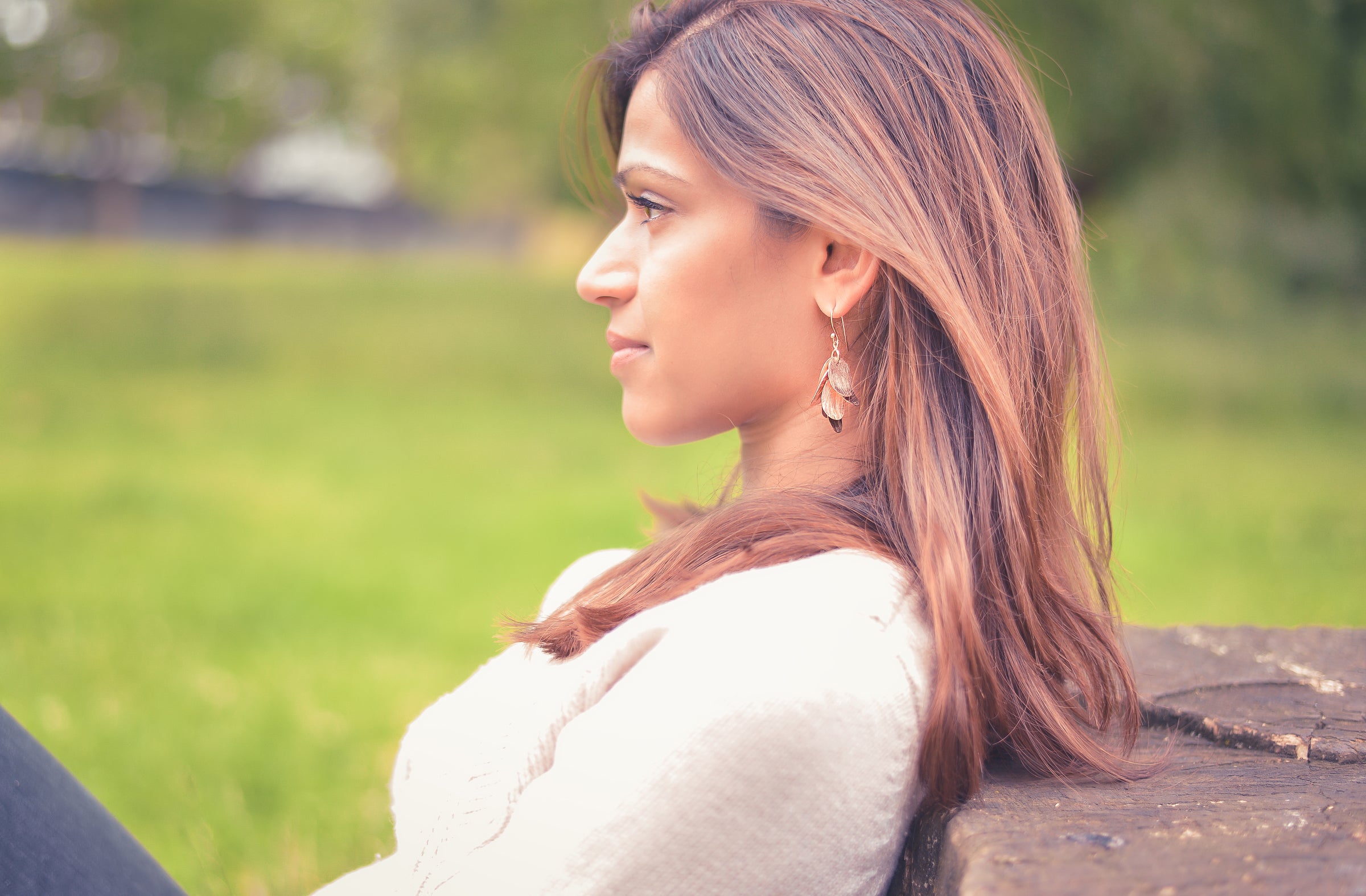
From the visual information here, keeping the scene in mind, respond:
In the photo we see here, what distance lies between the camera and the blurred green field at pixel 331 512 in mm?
3631

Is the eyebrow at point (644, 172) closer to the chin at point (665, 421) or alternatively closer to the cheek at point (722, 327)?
the cheek at point (722, 327)

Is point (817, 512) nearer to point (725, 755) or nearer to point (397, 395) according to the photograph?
point (725, 755)

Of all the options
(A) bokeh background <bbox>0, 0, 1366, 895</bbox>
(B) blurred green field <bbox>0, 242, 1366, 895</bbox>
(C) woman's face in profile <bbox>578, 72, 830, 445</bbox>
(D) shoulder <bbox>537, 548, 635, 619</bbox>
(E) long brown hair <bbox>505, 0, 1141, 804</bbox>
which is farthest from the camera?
(A) bokeh background <bbox>0, 0, 1366, 895</bbox>

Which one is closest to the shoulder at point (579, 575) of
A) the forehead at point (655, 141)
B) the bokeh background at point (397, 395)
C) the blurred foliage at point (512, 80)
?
the bokeh background at point (397, 395)

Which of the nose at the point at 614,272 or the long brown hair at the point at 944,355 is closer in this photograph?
the long brown hair at the point at 944,355

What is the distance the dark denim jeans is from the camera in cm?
143

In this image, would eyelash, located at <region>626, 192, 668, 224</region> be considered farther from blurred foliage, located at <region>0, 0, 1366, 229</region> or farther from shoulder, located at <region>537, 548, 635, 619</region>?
blurred foliage, located at <region>0, 0, 1366, 229</region>

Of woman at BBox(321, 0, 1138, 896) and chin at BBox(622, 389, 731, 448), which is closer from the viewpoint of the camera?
woman at BBox(321, 0, 1138, 896)

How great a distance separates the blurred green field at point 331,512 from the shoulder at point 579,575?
873 mm

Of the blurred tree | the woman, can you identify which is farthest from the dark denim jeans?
the blurred tree

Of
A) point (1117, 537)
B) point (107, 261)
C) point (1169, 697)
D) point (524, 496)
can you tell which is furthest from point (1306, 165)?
point (107, 261)

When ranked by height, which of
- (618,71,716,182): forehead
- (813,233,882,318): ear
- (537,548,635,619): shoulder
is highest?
(618,71,716,182): forehead

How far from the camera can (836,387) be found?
1.38 metres

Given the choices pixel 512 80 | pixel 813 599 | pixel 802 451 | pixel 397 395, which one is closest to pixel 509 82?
pixel 512 80
